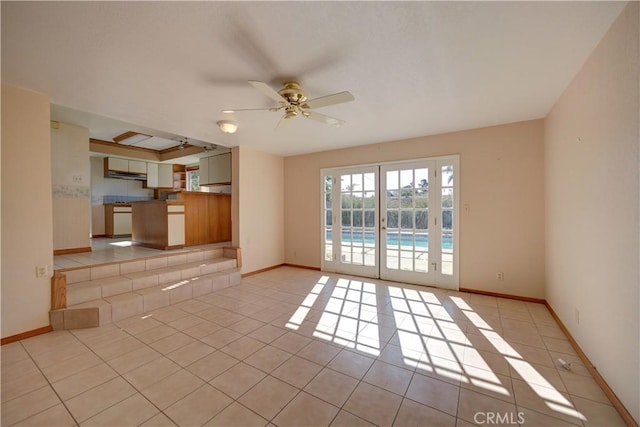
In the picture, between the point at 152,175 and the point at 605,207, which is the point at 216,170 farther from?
the point at 605,207

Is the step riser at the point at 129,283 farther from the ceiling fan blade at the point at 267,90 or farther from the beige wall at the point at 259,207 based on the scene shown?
the ceiling fan blade at the point at 267,90

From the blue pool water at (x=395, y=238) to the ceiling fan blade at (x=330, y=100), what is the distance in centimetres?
275

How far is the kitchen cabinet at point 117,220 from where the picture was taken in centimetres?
646

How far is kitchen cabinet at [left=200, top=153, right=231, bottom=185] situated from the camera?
550cm

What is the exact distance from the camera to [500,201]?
3.63 meters

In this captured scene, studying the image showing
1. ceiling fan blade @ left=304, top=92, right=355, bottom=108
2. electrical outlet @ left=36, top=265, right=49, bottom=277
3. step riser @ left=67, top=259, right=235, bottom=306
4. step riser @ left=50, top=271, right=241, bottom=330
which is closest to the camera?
ceiling fan blade @ left=304, top=92, right=355, bottom=108

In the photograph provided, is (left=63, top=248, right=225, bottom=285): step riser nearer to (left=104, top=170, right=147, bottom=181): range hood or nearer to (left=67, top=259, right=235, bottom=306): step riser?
(left=67, top=259, right=235, bottom=306): step riser

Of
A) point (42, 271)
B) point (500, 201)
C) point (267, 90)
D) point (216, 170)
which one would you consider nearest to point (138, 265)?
point (42, 271)

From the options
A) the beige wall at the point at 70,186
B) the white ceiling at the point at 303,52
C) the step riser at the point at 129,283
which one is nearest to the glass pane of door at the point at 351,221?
the white ceiling at the point at 303,52

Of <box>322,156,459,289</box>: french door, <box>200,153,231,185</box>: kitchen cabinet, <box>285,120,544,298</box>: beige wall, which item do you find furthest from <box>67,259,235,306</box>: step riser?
<box>285,120,544,298</box>: beige wall

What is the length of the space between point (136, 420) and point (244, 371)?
70 centimetres

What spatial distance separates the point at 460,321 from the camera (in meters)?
2.91

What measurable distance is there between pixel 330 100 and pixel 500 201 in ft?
9.48

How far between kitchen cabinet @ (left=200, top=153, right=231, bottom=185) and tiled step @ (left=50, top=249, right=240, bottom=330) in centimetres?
168
